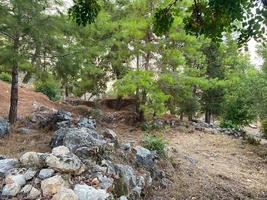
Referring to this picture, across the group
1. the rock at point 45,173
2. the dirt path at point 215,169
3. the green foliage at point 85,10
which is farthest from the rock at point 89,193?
the green foliage at point 85,10

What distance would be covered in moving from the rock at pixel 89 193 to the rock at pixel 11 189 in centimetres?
81

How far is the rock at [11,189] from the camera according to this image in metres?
5.51

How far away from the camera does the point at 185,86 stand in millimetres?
17062

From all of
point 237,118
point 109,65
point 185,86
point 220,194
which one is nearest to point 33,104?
point 109,65

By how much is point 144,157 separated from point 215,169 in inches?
124

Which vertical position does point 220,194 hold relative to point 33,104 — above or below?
below

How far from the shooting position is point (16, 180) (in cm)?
573

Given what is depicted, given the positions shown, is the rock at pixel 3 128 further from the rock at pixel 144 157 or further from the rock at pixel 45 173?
the rock at pixel 45 173

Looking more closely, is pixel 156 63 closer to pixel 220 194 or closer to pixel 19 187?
pixel 220 194

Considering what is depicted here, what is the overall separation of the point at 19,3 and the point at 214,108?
16585 millimetres

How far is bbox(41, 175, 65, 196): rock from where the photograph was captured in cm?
548

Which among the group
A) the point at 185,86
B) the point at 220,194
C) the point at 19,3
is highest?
the point at 19,3

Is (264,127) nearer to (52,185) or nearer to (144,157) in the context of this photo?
(144,157)

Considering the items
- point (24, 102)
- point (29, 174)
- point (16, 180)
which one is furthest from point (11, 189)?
point (24, 102)
